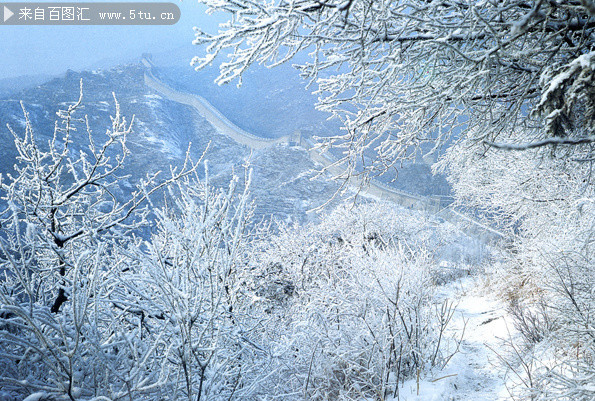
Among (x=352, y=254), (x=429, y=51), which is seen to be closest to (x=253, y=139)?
(x=352, y=254)

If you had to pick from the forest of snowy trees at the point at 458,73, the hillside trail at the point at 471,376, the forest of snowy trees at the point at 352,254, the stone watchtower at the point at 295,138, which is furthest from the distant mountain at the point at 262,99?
the forest of snowy trees at the point at 458,73

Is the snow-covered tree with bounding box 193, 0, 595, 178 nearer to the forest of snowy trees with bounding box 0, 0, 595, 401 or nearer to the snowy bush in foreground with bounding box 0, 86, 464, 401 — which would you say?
the forest of snowy trees with bounding box 0, 0, 595, 401

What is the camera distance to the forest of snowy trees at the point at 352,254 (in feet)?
5.29

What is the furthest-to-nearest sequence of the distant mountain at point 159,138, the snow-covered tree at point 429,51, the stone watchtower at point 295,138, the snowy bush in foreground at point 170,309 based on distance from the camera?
the stone watchtower at point 295,138, the distant mountain at point 159,138, the snow-covered tree at point 429,51, the snowy bush in foreground at point 170,309

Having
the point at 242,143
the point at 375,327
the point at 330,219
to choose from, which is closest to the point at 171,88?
the point at 242,143

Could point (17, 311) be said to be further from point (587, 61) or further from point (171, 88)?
point (171, 88)

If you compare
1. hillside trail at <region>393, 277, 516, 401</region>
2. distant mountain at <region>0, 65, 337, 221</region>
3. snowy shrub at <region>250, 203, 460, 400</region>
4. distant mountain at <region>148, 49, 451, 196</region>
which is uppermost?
distant mountain at <region>148, 49, 451, 196</region>

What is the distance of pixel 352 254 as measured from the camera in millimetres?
5141

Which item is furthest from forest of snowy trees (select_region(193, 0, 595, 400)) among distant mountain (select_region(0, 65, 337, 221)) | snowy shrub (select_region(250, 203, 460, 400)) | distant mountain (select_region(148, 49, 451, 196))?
distant mountain (select_region(148, 49, 451, 196))

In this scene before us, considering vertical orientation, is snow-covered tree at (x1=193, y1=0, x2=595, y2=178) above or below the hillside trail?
above

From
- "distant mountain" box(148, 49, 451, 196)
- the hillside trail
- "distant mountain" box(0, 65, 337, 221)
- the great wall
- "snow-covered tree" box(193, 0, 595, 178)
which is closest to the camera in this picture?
"snow-covered tree" box(193, 0, 595, 178)

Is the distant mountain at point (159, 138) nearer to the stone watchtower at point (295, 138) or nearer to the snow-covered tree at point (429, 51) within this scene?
the stone watchtower at point (295, 138)

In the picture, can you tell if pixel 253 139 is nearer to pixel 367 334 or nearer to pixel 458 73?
pixel 367 334

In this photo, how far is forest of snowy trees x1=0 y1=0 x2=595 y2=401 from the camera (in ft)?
5.29
